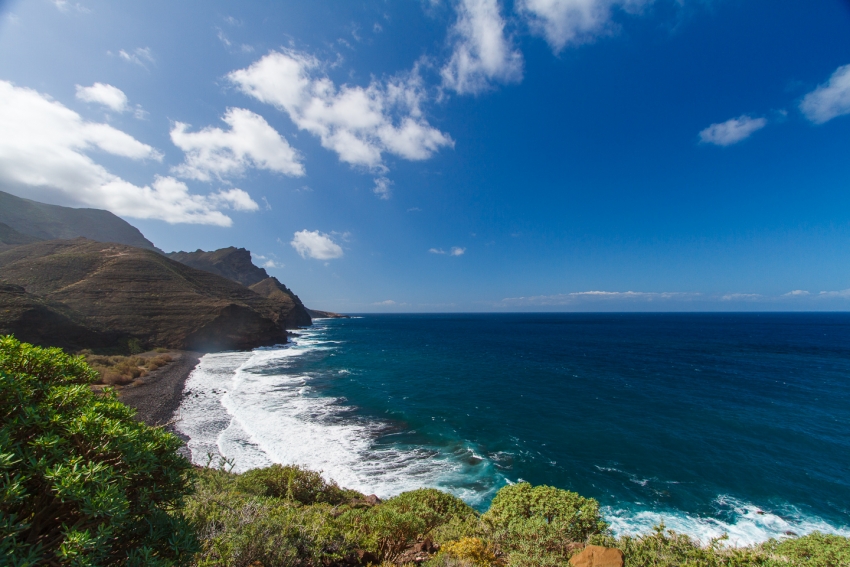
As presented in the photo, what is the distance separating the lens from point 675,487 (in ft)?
56.3

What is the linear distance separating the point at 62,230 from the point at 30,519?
693ft

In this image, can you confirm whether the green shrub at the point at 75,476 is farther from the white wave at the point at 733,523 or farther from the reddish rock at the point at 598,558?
the white wave at the point at 733,523

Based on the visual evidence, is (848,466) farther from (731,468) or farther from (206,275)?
A: (206,275)

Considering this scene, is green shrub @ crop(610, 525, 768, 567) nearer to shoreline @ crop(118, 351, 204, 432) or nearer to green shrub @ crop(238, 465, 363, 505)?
green shrub @ crop(238, 465, 363, 505)

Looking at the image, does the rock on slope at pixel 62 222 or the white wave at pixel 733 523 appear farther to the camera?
the rock on slope at pixel 62 222

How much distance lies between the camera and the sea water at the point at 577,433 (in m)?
16.2

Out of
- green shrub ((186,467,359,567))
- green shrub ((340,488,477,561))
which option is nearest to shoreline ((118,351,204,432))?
green shrub ((186,467,359,567))

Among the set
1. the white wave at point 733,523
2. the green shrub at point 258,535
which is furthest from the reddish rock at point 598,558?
the white wave at point 733,523

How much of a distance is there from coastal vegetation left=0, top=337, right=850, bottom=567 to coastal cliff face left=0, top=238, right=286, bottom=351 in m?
55.6

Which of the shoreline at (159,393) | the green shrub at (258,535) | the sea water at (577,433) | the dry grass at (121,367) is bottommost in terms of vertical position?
the sea water at (577,433)

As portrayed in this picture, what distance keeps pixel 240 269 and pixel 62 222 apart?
263 feet

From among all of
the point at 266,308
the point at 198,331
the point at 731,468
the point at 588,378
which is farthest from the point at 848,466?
the point at 266,308

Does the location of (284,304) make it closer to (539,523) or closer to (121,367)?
(121,367)

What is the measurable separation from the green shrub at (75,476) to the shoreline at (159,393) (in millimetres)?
20462
